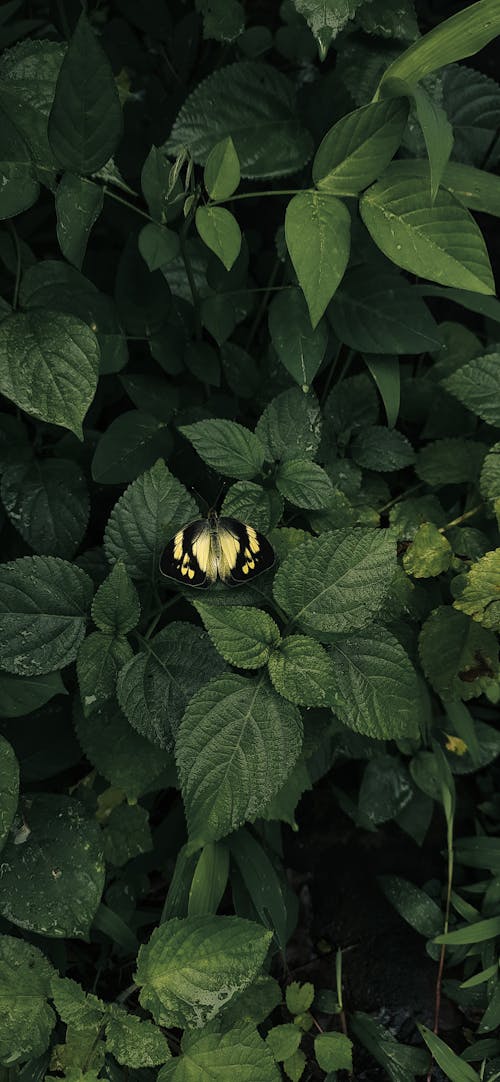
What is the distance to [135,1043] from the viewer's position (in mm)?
1340

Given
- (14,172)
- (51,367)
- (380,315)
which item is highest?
(14,172)

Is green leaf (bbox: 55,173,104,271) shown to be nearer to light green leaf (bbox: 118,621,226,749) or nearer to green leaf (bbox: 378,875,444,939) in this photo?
light green leaf (bbox: 118,621,226,749)

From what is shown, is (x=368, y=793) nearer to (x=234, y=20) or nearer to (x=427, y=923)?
(x=427, y=923)

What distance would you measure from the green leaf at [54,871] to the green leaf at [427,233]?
1160mm

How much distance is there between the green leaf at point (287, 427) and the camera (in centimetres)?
162

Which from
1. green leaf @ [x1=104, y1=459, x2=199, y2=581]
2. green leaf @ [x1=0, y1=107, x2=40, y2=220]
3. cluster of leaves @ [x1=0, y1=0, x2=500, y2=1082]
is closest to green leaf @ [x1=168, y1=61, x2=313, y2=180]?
cluster of leaves @ [x1=0, y1=0, x2=500, y2=1082]

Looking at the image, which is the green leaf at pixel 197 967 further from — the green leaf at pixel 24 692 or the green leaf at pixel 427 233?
the green leaf at pixel 427 233

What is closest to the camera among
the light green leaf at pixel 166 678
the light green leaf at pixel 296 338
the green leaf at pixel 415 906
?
the light green leaf at pixel 166 678

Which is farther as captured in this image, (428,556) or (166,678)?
(428,556)

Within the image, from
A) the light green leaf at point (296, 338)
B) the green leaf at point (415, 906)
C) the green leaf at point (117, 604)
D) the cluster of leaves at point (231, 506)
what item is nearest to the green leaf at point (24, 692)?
the cluster of leaves at point (231, 506)

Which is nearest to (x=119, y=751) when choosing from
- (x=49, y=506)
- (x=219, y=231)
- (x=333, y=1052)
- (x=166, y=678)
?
(x=166, y=678)

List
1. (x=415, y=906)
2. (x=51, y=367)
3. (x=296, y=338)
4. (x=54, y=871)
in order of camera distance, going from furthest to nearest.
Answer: (x=415, y=906) → (x=296, y=338) → (x=54, y=871) → (x=51, y=367)

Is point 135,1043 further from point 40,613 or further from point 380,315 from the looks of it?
point 380,315

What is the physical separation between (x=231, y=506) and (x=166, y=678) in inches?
12.9
